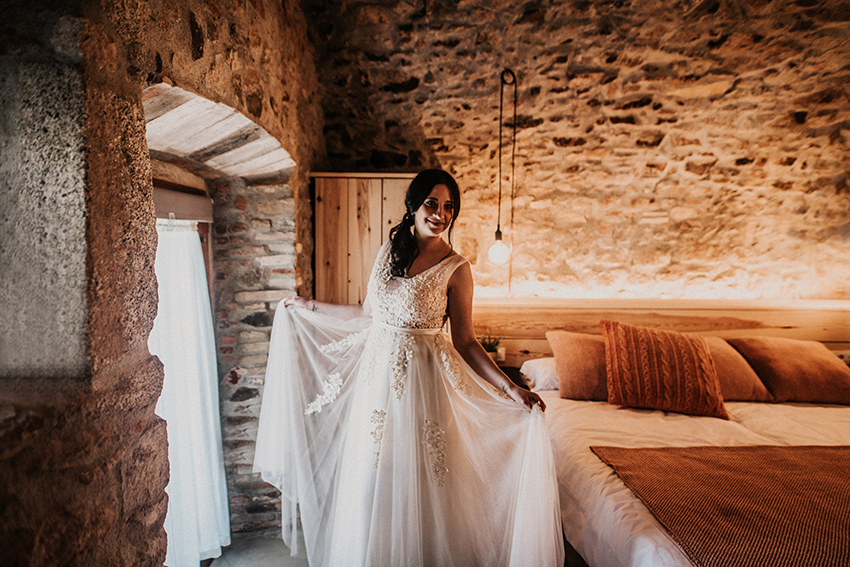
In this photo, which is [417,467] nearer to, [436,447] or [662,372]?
[436,447]

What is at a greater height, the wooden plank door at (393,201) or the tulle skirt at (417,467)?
the wooden plank door at (393,201)

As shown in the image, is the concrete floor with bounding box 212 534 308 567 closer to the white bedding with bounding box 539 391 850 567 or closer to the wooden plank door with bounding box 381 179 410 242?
the white bedding with bounding box 539 391 850 567

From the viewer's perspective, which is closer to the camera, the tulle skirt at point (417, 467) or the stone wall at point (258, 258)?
the tulle skirt at point (417, 467)

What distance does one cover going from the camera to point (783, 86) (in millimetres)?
2953

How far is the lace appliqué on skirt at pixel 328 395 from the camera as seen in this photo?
74.8 inches

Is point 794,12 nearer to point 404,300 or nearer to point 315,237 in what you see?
point 404,300

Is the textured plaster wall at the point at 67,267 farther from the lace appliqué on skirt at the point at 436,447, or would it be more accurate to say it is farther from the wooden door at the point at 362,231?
the wooden door at the point at 362,231

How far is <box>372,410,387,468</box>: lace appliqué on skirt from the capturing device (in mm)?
1628

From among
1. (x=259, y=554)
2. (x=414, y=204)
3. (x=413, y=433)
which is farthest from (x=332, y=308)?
(x=259, y=554)

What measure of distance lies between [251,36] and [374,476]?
204cm

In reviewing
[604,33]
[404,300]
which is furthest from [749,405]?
[604,33]

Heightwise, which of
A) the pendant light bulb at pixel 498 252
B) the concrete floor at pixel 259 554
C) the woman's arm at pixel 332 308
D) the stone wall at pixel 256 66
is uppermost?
the stone wall at pixel 256 66

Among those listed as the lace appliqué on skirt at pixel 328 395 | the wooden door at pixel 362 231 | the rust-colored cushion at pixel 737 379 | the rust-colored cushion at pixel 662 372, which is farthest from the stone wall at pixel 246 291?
the rust-colored cushion at pixel 737 379

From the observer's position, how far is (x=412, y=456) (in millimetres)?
1589
